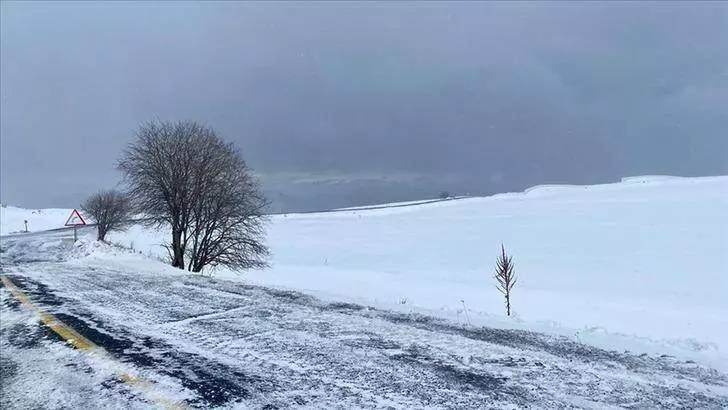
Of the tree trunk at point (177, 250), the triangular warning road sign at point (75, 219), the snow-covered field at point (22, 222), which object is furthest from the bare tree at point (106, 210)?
the snow-covered field at point (22, 222)

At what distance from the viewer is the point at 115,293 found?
31.9 feet

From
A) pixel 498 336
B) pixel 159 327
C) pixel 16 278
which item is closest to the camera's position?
pixel 498 336

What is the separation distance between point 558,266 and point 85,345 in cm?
2506

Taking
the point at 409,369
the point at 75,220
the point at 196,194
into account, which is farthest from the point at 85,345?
the point at 75,220

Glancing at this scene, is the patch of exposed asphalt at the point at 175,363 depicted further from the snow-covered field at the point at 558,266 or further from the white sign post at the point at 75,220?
the white sign post at the point at 75,220

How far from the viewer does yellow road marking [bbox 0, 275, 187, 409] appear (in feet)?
12.9

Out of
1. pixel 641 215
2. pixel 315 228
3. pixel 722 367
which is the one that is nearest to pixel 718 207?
pixel 641 215

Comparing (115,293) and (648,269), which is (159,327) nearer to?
(115,293)

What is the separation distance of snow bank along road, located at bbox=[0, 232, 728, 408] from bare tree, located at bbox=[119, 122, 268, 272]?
15.9 m

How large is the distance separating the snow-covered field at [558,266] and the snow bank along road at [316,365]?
3.72ft

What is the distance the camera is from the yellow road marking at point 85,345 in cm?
393

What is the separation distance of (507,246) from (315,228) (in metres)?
23.5

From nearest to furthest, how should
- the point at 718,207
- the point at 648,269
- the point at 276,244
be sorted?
1. the point at 648,269
2. the point at 718,207
3. the point at 276,244

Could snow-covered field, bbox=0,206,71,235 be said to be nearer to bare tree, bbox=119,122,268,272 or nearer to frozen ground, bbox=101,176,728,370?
frozen ground, bbox=101,176,728,370
